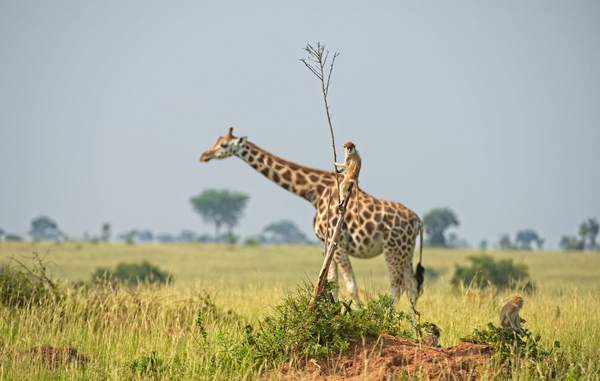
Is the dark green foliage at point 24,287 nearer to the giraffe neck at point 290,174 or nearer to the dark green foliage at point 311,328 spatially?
the giraffe neck at point 290,174

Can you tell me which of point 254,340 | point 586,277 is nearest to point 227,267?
point 586,277

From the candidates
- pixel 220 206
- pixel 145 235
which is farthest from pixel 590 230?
pixel 145 235

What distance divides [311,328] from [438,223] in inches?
2661

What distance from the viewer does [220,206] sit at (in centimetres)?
8256

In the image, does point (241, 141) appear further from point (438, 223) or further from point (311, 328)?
point (438, 223)

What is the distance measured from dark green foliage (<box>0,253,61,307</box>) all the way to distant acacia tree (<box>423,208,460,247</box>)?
205 ft

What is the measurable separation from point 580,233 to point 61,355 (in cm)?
6977

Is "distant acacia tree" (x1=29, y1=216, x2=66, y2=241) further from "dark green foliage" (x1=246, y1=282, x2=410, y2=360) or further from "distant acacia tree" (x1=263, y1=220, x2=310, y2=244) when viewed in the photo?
"dark green foliage" (x1=246, y1=282, x2=410, y2=360)

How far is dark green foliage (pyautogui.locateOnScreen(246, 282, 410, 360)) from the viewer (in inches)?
222

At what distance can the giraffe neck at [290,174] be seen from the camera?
1052cm

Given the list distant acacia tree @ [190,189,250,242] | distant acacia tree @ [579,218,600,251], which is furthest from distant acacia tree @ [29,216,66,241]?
distant acacia tree @ [579,218,600,251]

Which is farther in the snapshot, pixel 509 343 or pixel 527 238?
pixel 527 238

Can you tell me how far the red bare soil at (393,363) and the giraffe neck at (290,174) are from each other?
15.4ft

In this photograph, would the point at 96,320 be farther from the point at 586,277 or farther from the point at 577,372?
the point at 586,277
